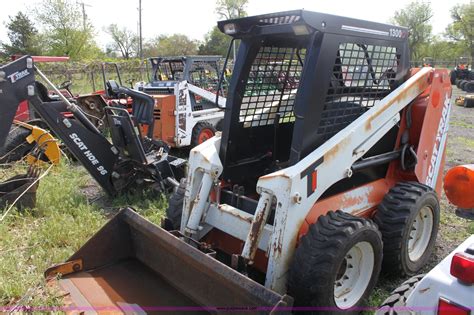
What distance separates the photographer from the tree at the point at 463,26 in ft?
177

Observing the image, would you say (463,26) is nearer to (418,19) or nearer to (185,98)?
(418,19)

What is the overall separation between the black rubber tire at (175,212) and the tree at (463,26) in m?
58.3

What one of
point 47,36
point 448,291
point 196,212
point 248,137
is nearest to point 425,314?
point 448,291

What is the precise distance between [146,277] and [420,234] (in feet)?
7.80

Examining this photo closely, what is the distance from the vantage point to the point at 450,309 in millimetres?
1523

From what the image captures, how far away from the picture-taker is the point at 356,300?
9.62 ft

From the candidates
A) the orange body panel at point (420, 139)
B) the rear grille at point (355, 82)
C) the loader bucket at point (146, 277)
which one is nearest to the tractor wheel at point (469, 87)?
the orange body panel at point (420, 139)

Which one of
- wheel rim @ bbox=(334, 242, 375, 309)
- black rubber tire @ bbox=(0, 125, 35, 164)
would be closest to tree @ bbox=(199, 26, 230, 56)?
black rubber tire @ bbox=(0, 125, 35, 164)

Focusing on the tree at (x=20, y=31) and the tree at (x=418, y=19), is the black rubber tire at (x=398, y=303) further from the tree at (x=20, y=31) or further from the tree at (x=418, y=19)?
the tree at (x=418, y=19)

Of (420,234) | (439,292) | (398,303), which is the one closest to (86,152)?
(420,234)

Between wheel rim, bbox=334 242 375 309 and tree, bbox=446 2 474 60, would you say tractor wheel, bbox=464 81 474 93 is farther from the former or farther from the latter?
tree, bbox=446 2 474 60

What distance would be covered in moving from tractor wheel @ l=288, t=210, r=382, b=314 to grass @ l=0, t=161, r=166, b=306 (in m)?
1.69

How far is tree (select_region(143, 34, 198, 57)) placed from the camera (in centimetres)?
6101

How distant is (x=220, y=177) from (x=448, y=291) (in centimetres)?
211
